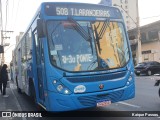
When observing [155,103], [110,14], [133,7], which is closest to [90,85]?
[110,14]

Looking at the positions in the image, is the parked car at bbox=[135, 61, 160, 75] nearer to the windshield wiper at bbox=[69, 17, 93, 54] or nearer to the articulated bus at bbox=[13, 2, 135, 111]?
the articulated bus at bbox=[13, 2, 135, 111]

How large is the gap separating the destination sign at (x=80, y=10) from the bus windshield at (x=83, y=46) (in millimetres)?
266

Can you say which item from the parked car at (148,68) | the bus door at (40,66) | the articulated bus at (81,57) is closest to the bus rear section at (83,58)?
the articulated bus at (81,57)

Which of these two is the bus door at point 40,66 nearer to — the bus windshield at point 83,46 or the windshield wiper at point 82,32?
the bus windshield at point 83,46

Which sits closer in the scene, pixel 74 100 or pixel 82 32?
pixel 74 100

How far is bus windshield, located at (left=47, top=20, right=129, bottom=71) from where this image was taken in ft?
26.5

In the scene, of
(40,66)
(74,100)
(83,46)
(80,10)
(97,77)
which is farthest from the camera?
(40,66)

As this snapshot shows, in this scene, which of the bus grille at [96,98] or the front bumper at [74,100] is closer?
the front bumper at [74,100]

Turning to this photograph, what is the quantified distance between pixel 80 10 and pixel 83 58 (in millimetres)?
1398

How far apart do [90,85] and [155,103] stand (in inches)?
164

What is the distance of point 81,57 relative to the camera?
321 inches

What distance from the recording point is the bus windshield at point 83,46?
8.09 meters

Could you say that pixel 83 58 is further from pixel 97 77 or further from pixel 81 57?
pixel 97 77

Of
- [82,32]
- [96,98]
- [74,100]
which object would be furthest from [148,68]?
[74,100]
